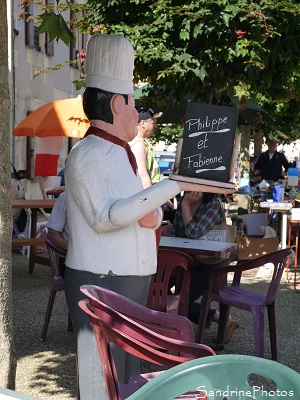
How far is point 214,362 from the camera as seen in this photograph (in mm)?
2271

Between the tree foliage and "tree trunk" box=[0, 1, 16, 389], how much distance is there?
427cm

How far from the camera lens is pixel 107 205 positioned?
10.8 ft

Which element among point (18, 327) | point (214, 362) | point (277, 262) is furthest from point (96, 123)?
point (18, 327)

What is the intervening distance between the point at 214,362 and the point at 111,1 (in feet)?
20.7

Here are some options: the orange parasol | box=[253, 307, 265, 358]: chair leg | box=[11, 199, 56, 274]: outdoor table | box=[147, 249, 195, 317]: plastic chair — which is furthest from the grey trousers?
the orange parasol

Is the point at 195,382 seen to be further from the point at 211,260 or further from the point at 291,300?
the point at 291,300

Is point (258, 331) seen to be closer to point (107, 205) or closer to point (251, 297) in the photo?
point (251, 297)


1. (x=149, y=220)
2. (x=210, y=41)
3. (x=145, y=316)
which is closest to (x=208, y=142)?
(x=149, y=220)

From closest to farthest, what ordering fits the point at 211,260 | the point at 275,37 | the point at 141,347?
1. the point at 141,347
2. the point at 211,260
3. the point at 275,37

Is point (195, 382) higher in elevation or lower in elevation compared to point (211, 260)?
higher

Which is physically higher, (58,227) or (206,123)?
(206,123)

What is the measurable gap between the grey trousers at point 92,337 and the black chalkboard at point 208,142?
57 cm

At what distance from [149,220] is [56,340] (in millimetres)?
2975

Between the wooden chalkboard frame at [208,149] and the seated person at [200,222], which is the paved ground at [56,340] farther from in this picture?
the wooden chalkboard frame at [208,149]
